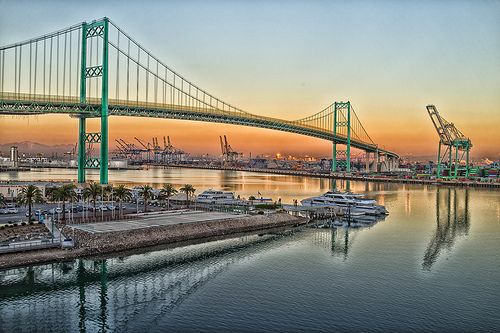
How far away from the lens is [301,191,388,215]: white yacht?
47884 millimetres

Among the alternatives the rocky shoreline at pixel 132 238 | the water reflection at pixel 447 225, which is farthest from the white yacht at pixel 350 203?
the rocky shoreline at pixel 132 238

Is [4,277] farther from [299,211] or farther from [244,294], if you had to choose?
[299,211]

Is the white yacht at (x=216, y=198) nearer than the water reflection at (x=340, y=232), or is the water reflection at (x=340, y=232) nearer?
the water reflection at (x=340, y=232)

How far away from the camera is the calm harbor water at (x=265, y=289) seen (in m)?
17.3

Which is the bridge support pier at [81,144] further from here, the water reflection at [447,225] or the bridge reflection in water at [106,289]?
the water reflection at [447,225]

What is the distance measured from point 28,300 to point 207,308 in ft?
24.3

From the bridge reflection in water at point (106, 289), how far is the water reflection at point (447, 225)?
12.1m

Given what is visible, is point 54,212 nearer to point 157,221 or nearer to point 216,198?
point 157,221

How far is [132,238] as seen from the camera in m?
27.9

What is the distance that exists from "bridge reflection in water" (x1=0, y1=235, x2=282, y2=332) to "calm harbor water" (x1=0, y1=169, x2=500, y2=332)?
0.04 meters

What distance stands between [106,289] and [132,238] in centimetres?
696

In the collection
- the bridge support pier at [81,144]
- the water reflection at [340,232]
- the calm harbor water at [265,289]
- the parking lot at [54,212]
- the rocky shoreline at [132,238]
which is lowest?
the calm harbor water at [265,289]

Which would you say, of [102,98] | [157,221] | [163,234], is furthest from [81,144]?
[163,234]

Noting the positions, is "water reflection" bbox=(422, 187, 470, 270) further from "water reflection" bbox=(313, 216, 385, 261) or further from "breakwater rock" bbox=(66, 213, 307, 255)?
"breakwater rock" bbox=(66, 213, 307, 255)
